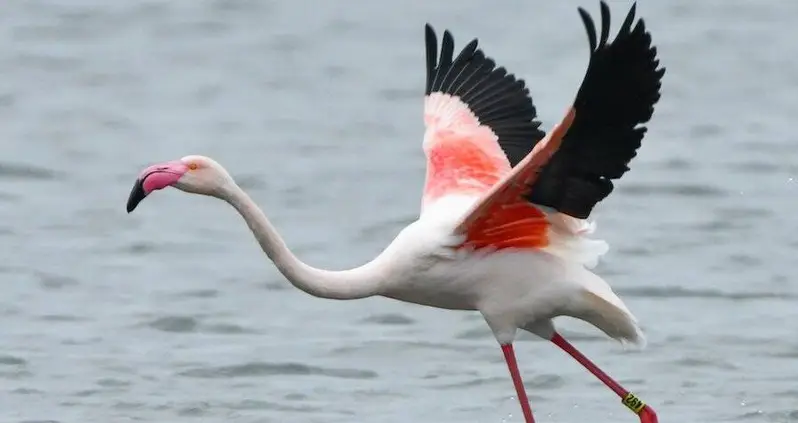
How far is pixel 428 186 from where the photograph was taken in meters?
11.5

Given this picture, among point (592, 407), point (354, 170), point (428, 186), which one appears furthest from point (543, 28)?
point (428, 186)

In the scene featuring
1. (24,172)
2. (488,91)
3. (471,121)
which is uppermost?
(24,172)

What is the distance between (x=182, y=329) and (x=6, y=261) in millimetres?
2317

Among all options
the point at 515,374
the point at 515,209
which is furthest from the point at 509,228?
the point at 515,374

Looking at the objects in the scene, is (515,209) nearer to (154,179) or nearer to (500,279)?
(500,279)

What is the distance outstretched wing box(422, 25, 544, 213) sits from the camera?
1162cm

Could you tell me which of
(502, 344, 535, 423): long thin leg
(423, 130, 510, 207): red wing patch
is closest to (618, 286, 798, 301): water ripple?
(423, 130, 510, 207): red wing patch

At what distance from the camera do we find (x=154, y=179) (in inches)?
380

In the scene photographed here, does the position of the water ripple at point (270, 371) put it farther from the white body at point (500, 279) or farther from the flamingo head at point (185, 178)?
the flamingo head at point (185, 178)

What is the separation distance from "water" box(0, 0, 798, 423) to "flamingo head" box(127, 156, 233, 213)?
3.72 meters

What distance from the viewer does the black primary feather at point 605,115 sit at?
9.22m

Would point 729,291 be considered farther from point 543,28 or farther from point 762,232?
point 543,28

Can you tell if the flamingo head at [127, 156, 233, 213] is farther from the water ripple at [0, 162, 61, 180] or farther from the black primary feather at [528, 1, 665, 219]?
the water ripple at [0, 162, 61, 180]

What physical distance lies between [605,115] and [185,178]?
2.07 metres
